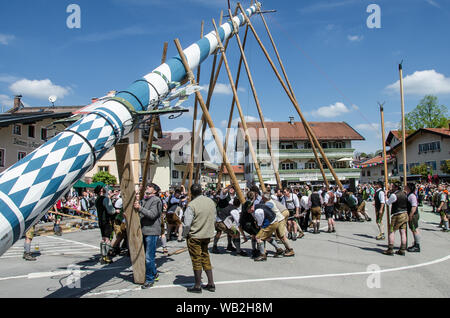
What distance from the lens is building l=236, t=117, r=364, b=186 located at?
43.5 m

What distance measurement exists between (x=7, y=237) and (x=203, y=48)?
690 centimetres

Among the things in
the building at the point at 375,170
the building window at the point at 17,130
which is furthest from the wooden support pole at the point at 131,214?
the building at the point at 375,170

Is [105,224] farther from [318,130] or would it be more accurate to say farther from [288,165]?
[318,130]

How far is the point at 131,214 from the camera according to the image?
5770 millimetres

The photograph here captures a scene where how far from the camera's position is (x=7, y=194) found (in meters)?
3.55

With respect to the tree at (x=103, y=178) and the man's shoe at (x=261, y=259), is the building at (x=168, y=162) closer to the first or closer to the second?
the tree at (x=103, y=178)

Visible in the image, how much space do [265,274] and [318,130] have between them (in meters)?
43.1

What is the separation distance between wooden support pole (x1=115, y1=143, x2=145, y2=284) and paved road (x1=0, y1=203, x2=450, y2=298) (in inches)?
13.3

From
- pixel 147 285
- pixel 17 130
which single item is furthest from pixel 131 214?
pixel 17 130

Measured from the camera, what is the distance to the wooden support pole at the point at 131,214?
5.77 meters

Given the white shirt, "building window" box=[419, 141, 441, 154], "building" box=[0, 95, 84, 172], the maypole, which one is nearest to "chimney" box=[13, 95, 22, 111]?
"building" box=[0, 95, 84, 172]
